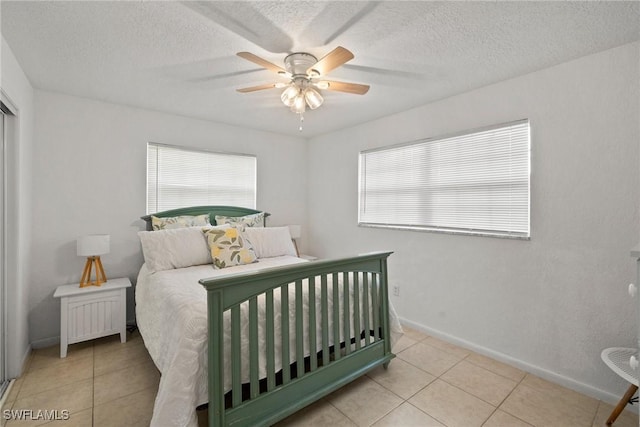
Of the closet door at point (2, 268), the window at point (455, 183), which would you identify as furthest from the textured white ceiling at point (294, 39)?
the closet door at point (2, 268)

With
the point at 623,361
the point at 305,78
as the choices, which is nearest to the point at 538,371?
the point at 623,361

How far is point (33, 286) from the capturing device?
2.60 m

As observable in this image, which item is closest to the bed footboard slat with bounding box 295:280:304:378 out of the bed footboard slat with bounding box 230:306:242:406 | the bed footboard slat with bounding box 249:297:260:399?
the bed footboard slat with bounding box 249:297:260:399

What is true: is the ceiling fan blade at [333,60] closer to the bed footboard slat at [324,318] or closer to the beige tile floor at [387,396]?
the bed footboard slat at [324,318]

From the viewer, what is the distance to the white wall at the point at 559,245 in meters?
1.88

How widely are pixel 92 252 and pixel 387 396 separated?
2.68 meters

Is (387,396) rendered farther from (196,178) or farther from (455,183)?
(196,178)

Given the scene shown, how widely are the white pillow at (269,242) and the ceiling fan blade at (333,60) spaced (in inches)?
72.2

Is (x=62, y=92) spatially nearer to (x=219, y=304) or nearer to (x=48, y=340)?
(x=48, y=340)

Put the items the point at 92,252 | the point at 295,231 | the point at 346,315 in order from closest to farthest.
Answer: the point at 346,315
the point at 92,252
the point at 295,231

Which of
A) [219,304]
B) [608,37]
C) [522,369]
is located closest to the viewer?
[219,304]

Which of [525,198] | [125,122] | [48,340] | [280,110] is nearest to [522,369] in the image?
[525,198]

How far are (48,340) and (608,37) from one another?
16.0ft

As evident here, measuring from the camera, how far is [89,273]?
2.67 meters
